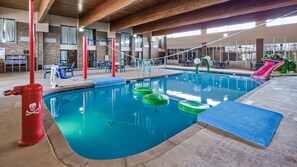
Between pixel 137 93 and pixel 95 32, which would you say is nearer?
pixel 137 93

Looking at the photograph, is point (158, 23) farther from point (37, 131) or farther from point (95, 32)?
point (37, 131)

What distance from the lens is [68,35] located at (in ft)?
41.8

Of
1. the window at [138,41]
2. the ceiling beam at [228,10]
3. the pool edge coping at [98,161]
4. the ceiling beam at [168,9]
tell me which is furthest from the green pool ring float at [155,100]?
the window at [138,41]

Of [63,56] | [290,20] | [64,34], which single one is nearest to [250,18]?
[290,20]

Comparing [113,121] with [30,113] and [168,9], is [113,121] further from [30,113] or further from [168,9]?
[168,9]

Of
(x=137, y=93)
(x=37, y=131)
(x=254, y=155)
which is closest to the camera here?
(x=254, y=155)

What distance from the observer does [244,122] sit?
8.61 feet

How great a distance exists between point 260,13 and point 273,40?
4915 millimetres

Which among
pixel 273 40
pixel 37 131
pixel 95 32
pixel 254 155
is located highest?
pixel 95 32

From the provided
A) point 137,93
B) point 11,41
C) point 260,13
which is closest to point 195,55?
point 260,13

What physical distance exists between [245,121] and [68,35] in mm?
13074

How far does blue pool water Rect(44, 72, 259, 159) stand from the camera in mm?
2745

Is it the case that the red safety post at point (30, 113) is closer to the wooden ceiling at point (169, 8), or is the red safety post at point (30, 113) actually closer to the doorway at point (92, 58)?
the wooden ceiling at point (169, 8)

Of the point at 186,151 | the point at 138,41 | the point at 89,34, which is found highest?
the point at 138,41
